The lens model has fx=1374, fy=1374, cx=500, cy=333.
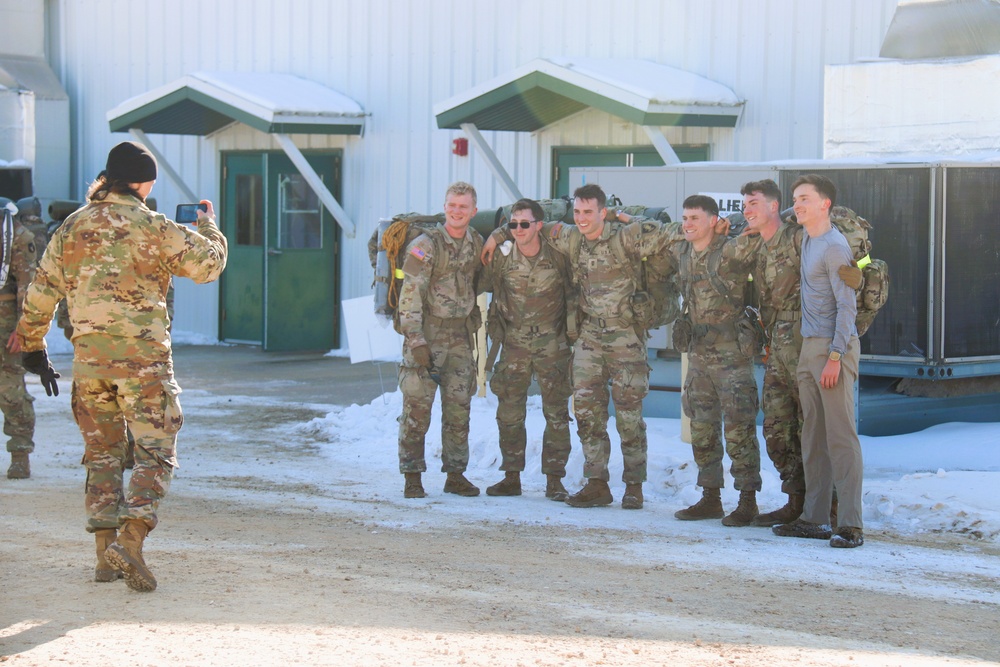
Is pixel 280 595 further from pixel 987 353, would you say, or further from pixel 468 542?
pixel 987 353

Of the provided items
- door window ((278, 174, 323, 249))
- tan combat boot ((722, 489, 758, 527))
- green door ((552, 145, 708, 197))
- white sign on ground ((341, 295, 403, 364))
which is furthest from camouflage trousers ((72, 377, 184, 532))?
door window ((278, 174, 323, 249))

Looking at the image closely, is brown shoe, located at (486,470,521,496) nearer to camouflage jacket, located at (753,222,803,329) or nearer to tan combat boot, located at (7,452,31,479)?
camouflage jacket, located at (753,222,803,329)

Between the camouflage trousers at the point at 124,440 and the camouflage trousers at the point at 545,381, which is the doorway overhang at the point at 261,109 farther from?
the camouflage trousers at the point at 124,440

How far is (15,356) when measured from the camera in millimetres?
8711

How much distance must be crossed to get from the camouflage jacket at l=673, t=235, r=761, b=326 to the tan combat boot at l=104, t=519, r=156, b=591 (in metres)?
3.26

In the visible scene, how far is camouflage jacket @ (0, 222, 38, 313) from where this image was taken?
8.52 m

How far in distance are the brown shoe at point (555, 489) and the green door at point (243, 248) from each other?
32.0ft

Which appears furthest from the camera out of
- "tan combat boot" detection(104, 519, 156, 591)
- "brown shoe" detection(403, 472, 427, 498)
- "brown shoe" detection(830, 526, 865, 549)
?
"brown shoe" detection(403, 472, 427, 498)

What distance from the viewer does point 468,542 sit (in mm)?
6902

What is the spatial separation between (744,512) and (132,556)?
331 cm

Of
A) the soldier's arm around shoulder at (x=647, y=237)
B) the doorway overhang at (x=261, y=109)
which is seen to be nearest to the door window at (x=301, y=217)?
the doorway overhang at (x=261, y=109)

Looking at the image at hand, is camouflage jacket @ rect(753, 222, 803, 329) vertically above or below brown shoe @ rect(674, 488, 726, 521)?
above

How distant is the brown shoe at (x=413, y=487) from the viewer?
322 inches

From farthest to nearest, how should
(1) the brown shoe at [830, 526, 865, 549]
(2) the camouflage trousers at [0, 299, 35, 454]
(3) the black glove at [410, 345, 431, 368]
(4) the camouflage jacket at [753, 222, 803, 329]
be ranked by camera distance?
(2) the camouflage trousers at [0, 299, 35, 454] < (3) the black glove at [410, 345, 431, 368] < (4) the camouflage jacket at [753, 222, 803, 329] < (1) the brown shoe at [830, 526, 865, 549]
